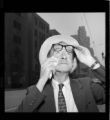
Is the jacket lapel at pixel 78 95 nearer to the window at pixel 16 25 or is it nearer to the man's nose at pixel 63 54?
the man's nose at pixel 63 54

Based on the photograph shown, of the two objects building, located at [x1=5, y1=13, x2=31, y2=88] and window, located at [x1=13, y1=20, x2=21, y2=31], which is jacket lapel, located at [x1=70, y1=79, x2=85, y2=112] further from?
window, located at [x1=13, y1=20, x2=21, y2=31]

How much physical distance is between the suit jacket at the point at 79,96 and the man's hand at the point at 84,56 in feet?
0.34

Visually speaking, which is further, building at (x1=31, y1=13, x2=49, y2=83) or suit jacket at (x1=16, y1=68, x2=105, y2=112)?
building at (x1=31, y1=13, x2=49, y2=83)

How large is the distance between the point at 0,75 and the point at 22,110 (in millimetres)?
374

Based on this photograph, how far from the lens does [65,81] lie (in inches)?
59.5

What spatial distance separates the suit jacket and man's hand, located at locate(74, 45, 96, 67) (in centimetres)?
10

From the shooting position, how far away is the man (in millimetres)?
1457

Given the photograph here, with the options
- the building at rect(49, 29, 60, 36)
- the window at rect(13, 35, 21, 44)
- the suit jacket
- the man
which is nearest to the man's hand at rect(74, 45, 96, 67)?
the man

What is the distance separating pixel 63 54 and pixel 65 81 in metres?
0.23

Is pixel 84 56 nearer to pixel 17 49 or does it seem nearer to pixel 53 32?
pixel 53 32

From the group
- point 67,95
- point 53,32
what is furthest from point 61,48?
point 67,95

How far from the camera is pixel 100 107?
155 cm
